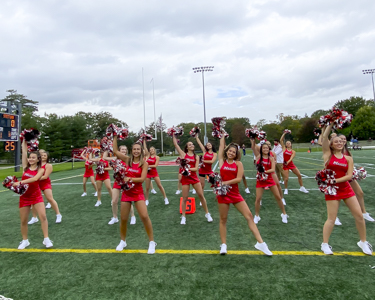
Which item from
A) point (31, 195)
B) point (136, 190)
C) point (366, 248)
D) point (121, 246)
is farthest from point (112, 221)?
point (366, 248)

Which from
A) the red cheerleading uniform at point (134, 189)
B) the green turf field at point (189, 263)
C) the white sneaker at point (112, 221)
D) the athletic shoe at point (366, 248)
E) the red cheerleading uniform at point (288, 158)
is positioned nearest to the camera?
the green turf field at point (189, 263)

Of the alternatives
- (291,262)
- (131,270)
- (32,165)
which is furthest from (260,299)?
Result: (32,165)

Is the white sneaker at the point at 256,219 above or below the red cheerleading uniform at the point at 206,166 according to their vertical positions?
below

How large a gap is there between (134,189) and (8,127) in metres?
16.0

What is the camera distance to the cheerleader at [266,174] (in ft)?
16.2

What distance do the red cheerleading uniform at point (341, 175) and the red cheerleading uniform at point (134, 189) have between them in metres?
2.90

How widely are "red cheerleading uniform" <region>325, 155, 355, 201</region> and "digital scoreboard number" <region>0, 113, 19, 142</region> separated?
18.0 m

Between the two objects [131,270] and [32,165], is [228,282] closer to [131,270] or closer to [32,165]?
[131,270]

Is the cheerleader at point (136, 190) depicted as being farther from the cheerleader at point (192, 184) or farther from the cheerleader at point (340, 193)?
A: the cheerleader at point (340, 193)

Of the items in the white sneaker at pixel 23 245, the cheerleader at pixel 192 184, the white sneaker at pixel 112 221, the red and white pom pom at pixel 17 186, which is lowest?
the white sneaker at pixel 112 221

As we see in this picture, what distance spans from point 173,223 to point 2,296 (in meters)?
3.23

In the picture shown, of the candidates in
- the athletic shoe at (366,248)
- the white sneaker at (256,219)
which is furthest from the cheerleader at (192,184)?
the athletic shoe at (366,248)

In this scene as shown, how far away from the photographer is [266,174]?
4.89 metres

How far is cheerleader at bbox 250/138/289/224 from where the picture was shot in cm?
493
